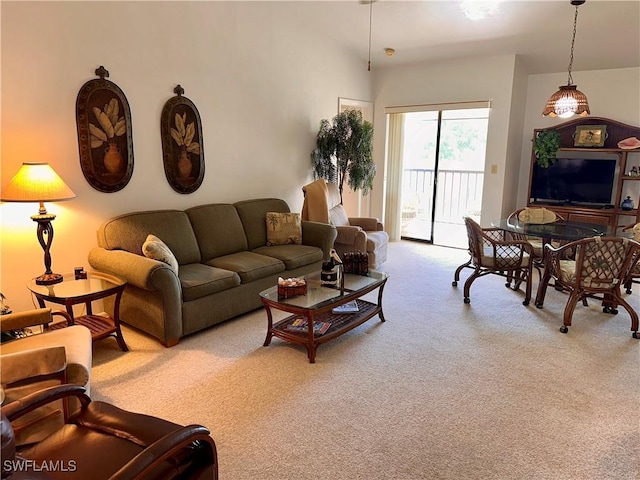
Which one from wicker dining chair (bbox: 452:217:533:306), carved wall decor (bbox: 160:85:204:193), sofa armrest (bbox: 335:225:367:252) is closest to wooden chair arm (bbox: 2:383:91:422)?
carved wall decor (bbox: 160:85:204:193)

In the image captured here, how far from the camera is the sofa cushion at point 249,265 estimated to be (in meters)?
3.73

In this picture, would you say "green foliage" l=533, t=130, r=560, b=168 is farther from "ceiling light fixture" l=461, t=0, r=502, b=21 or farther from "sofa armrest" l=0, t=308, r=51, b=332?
"sofa armrest" l=0, t=308, r=51, b=332

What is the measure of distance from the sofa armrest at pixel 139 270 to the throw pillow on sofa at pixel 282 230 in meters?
1.59

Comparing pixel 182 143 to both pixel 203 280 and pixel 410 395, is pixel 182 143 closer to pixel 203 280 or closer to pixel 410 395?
pixel 203 280

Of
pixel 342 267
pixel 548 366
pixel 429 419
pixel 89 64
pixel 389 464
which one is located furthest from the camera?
pixel 342 267

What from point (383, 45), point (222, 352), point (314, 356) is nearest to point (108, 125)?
point (222, 352)

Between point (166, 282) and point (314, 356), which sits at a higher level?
point (166, 282)

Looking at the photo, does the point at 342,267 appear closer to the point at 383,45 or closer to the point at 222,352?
the point at 222,352

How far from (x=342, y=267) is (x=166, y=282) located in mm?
1453

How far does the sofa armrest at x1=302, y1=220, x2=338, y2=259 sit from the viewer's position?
15.2 feet

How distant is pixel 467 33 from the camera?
5.11m

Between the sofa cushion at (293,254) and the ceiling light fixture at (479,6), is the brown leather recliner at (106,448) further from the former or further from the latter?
the ceiling light fixture at (479,6)

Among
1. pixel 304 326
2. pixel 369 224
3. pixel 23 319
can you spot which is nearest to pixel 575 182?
pixel 369 224

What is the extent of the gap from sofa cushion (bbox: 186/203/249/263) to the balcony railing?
375 centimetres
